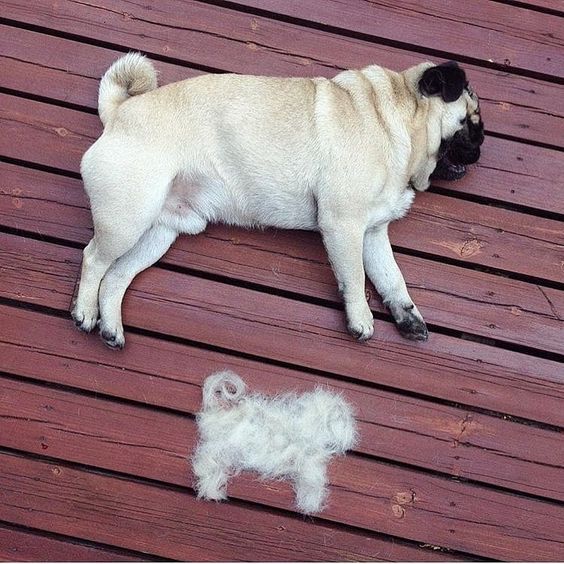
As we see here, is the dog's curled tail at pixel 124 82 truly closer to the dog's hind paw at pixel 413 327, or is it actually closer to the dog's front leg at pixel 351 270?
the dog's front leg at pixel 351 270

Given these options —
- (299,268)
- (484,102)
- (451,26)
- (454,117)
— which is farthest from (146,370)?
(451,26)

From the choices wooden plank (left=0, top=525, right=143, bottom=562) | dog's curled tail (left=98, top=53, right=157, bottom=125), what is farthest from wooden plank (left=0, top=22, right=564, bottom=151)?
wooden plank (left=0, top=525, right=143, bottom=562)

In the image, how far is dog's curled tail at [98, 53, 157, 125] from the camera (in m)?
2.29

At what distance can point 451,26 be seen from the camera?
2621 millimetres

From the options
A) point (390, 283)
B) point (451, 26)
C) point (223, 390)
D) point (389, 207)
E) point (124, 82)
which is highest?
point (451, 26)

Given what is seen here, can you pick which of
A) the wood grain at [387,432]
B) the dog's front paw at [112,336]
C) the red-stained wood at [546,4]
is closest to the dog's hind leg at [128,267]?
the dog's front paw at [112,336]

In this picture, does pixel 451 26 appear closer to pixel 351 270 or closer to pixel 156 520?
pixel 351 270

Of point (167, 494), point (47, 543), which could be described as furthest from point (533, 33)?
point (47, 543)

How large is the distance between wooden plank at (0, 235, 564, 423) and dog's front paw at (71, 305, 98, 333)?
5 cm

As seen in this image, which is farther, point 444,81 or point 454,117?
point 454,117

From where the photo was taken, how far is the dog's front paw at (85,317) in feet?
7.57

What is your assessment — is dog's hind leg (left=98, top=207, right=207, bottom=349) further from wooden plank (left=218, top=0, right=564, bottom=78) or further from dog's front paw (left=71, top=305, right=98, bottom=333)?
wooden plank (left=218, top=0, right=564, bottom=78)

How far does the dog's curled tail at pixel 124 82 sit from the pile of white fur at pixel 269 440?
2.81ft

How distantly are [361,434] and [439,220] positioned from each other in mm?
718
